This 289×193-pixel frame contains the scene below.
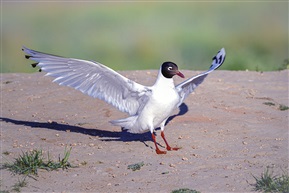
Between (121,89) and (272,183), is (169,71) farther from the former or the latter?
(272,183)

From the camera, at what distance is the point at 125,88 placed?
30.8 ft

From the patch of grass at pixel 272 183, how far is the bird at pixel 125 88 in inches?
72.6

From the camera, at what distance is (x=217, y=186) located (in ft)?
24.6

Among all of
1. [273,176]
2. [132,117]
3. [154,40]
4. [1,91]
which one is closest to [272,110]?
[132,117]

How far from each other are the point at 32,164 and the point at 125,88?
1982mm

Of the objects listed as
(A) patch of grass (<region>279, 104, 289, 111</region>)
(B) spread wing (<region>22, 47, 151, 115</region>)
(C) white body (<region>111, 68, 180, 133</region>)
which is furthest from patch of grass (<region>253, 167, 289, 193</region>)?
(A) patch of grass (<region>279, 104, 289, 111</region>)

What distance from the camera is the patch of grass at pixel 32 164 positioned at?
7875 millimetres

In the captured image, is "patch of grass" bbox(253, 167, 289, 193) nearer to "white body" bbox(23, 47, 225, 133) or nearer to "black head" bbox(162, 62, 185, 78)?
"white body" bbox(23, 47, 225, 133)

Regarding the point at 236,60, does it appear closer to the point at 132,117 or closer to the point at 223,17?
the point at 132,117

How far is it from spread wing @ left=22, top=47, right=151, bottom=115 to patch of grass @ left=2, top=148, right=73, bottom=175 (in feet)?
4.97

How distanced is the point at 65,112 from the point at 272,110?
3319 mm

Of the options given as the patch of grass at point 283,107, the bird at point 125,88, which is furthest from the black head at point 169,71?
the patch of grass at point 283,107

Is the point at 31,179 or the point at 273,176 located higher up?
the point at 273,176

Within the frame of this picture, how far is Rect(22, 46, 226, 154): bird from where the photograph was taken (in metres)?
9.05
